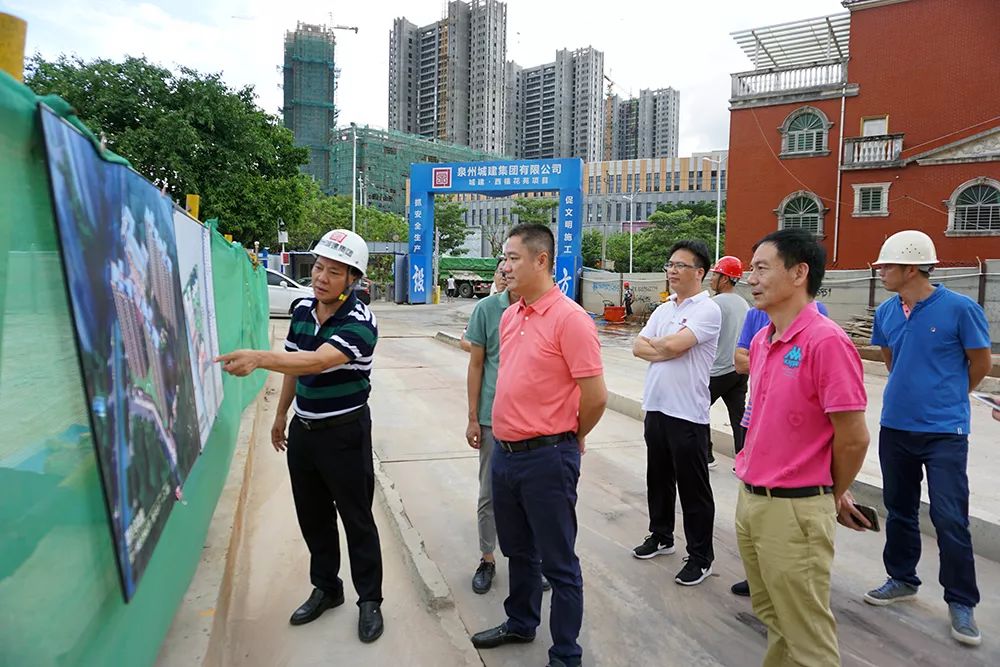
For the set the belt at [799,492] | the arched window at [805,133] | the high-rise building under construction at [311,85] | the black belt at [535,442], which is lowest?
the belt at [799,492]

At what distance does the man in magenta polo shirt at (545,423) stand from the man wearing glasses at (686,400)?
1.01 m

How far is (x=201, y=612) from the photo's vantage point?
2.80 meters

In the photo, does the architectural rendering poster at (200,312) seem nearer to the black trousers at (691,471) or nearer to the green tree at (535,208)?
the black trousers at (691,471)

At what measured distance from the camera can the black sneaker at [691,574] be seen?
3709mm

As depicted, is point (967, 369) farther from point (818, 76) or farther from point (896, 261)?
point (818, 76)

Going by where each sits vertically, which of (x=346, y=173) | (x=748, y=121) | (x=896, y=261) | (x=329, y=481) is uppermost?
(x=346, y=173)

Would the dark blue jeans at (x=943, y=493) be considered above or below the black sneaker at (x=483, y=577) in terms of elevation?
above

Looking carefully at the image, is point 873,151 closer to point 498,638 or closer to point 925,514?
point 925,514

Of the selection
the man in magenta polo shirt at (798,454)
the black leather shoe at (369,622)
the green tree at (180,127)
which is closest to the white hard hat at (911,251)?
the man in magenta polo shirt at (798,454)

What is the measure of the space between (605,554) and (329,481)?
6.29ft

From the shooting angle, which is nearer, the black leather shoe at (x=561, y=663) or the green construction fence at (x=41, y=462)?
the green construction fence at (x=41, y=462)

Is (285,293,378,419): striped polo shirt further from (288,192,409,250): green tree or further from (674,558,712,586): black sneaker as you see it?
(288,192,409,250): green tree

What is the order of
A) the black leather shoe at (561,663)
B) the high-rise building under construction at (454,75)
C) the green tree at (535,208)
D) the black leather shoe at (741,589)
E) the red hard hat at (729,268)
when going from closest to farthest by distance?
1. the black leather shoe at (561,663)
2. the black leather shoe at (741,589)
3. the red hard hat at (729,268)
4. the green tree at (535,208)
5. the high-rise building under construction at (454,75)

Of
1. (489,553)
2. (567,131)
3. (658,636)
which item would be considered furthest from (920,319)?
(567,131)
